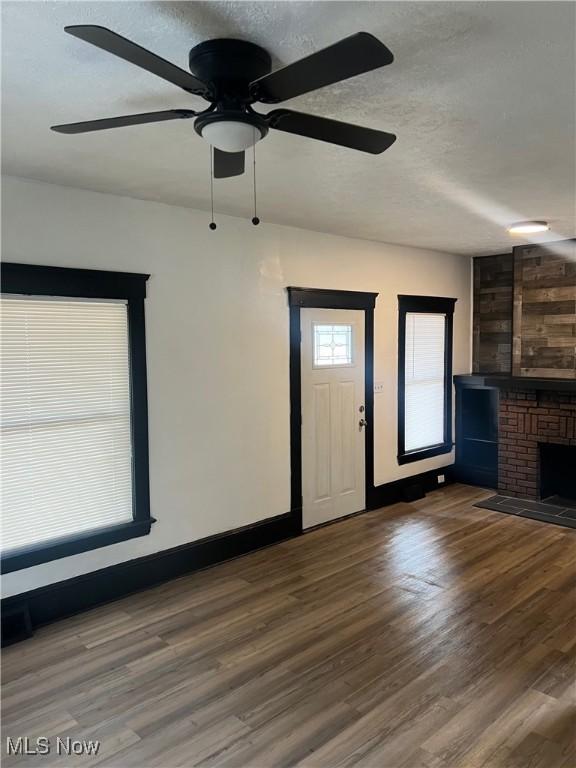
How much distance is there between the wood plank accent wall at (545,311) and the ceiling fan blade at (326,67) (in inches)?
179

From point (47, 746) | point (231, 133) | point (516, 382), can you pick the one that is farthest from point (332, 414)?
point (231, 133)

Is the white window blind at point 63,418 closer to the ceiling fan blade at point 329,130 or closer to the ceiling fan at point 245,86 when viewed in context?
the ceiling fan at point 245,86

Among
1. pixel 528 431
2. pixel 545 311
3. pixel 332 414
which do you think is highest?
pixel 545 311

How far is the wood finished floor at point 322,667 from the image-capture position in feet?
7.64

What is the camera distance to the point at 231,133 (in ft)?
5.75

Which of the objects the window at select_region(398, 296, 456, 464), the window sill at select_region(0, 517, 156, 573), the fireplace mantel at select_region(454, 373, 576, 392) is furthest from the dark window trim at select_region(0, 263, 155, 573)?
the fireplace mantel at select_region(454, 373, 576, 392)

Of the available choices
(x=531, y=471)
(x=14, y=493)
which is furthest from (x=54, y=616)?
(x=531, y=471)

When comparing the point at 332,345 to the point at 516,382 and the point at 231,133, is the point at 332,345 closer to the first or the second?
the point at 516,382

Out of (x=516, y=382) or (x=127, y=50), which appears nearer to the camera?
(x=127, y=50)

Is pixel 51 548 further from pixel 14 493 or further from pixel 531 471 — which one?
pixel 531 471

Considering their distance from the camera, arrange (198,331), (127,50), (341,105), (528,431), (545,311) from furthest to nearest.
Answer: (528,431)
(545,311)
(198,331)
(341,105)
(127,50)

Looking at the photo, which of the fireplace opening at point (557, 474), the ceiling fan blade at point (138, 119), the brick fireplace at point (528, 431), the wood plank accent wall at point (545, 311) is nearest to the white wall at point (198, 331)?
the ceiling fan blade at point (138, 119)

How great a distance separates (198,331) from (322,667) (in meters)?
2.34

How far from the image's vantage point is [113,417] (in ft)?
11.9
